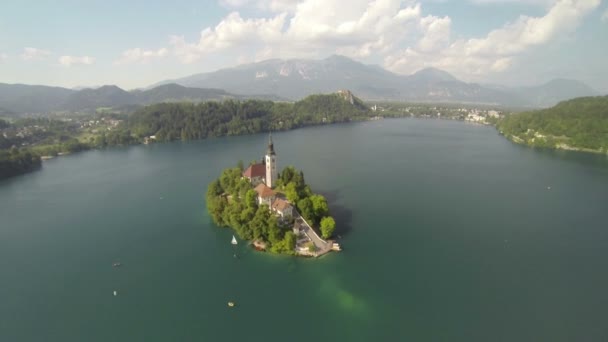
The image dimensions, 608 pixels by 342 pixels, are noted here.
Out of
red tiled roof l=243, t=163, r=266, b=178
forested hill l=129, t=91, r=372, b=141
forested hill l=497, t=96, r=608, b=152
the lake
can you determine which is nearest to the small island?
red tiled roof l=243, t=163, r=266, b=178

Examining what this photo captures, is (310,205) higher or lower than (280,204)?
lower

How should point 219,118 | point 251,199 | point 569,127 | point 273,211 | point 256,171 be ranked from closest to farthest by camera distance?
point 273,211
point 251,199
point 256,171
point 569,127
point 219,118

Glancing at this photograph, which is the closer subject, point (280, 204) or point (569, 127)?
point (280, 204)

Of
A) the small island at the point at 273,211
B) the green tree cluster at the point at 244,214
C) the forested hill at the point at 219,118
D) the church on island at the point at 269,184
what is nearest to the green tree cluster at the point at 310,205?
the small island at the point at 273,211

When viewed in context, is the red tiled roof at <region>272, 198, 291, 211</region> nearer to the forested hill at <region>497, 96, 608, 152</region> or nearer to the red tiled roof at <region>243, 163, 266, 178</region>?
the red tiled roof at <region>243, 163, 266, 178</region>

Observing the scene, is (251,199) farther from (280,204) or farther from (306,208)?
(306,208)

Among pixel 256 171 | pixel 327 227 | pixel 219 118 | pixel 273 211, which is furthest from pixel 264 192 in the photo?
pixel 219 118

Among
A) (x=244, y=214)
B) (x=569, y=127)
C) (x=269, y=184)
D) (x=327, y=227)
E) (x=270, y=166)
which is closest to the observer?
(x=327, y=227)
